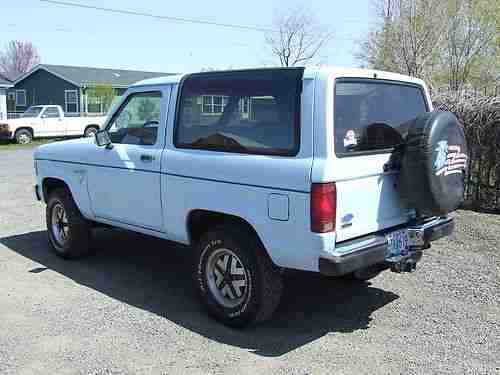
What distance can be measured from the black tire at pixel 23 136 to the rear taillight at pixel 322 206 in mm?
22389

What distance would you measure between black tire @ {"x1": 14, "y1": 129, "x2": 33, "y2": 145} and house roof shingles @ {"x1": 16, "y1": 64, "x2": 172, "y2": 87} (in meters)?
14.0

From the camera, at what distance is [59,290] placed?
5133mm

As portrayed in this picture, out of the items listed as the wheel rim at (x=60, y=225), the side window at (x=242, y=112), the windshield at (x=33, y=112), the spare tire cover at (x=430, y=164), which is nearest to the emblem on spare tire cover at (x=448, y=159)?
the spare tire cover at (x=430, y=164)

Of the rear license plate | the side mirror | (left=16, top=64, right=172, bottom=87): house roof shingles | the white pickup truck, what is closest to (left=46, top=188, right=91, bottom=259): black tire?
the side mirror

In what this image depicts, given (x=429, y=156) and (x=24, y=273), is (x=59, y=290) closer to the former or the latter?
(x=24, y=273)

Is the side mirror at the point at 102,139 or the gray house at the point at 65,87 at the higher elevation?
the gray house at the point at 65,87

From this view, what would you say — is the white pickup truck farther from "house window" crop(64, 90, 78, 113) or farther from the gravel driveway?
the gravel driveway

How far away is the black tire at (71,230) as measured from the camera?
5949mm

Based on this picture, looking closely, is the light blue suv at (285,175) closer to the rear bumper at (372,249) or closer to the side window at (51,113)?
the rear bumper at (372,249)

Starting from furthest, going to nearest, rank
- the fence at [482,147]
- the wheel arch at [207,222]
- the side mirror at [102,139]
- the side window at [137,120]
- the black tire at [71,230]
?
the fence at [482,147] → the black tire at [71,230] → the side mirror at [102,139] → the side window at [137,120] → the wheel arch at [207,222]

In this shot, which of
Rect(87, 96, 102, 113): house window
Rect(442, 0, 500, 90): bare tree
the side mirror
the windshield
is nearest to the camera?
the side mirror

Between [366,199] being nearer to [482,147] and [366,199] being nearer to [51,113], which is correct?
[482,147]

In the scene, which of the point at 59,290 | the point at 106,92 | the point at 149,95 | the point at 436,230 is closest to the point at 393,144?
the point at 436,230

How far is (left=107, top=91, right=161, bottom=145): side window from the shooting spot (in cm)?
494
